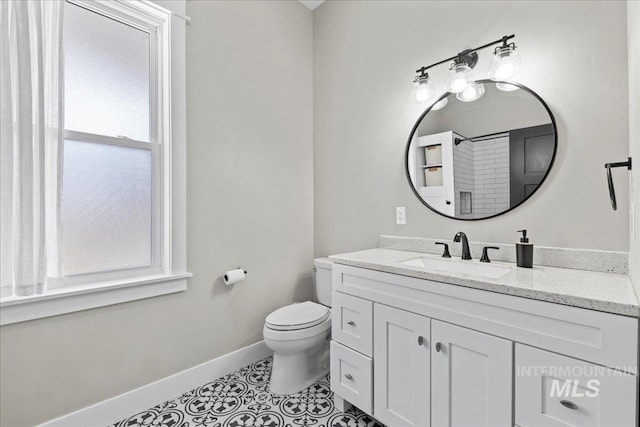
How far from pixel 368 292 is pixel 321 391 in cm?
84

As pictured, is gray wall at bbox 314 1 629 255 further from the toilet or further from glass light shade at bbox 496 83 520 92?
the toilet

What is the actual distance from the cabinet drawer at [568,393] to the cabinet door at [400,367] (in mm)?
358

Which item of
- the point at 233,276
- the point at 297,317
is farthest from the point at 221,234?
the point at 297,317

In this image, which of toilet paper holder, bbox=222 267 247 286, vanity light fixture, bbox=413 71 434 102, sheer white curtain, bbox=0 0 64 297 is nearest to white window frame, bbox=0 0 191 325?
toilet paper holder, bbox=222 267 247 286

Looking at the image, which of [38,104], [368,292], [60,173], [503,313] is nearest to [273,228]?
[368,292]

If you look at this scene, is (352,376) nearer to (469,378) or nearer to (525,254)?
(469,378)

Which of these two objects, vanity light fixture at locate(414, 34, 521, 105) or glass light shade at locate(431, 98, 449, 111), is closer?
vanity light fixture at locate(414, 34, 521, 105)

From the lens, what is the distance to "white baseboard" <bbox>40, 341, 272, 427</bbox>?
150 centimetres

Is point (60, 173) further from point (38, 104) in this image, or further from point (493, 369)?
point (493, 369)

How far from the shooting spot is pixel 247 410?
1684 mm

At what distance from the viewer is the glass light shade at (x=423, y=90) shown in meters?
1.83

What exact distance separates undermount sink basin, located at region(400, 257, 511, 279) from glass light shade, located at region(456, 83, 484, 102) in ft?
3.07

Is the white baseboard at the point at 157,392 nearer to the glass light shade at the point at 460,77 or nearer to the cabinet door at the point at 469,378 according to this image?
the cabinet door at the point at 469,378

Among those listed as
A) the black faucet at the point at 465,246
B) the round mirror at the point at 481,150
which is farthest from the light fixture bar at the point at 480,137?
the black faucet at the point at 465,246
